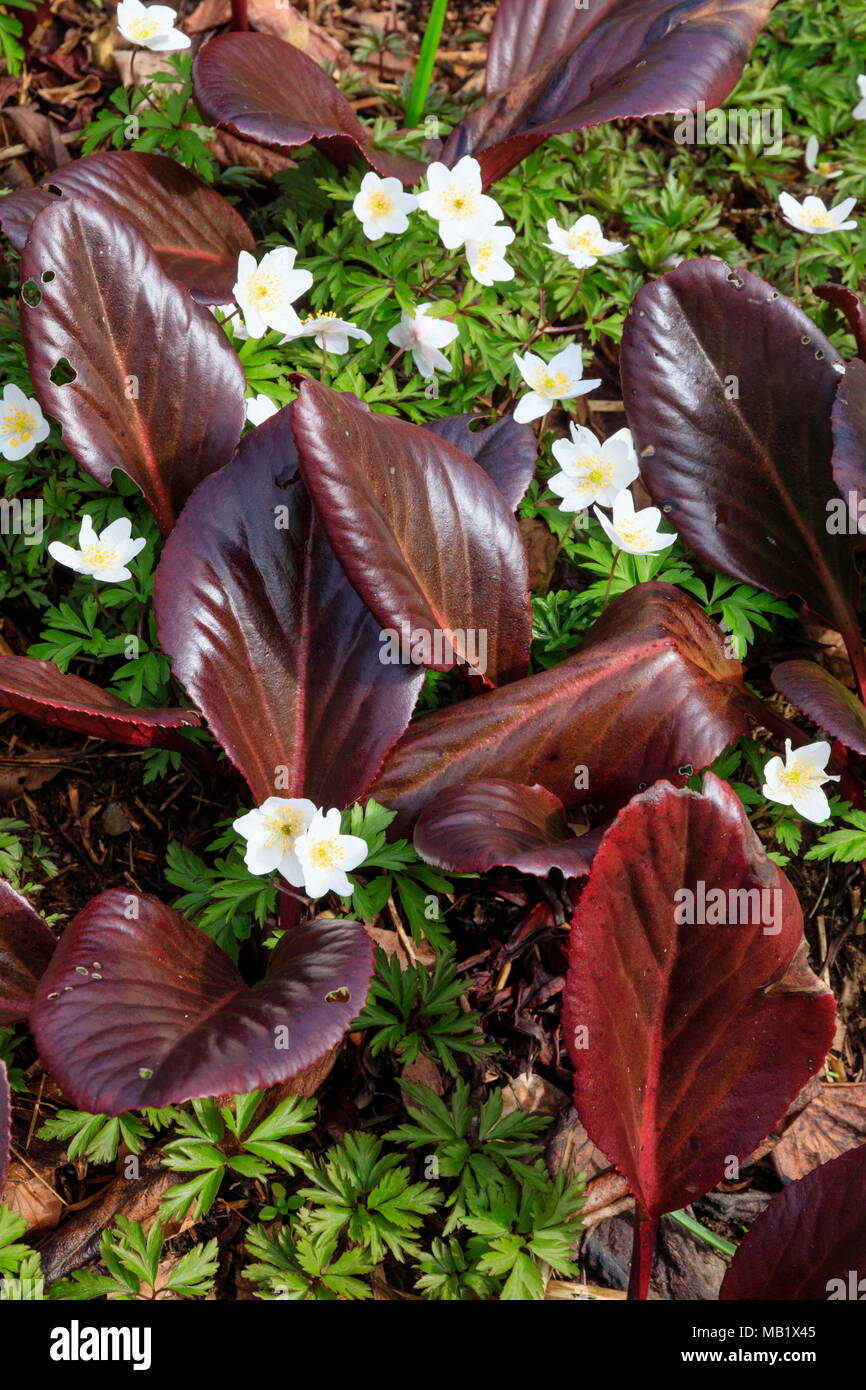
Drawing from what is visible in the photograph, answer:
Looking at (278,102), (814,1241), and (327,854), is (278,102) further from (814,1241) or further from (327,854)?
(814,1241)

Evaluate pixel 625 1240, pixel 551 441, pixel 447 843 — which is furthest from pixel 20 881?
pixel 551 441

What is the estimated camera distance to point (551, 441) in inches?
106

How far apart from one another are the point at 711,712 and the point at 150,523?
4.13 feet

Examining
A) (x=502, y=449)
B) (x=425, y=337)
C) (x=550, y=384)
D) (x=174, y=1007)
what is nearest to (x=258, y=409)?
(x=425, y=337)

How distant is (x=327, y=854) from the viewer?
1.84 m

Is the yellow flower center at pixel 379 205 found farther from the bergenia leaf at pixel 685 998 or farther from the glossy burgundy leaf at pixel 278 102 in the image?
the bergenia leaf at pixel 685 998

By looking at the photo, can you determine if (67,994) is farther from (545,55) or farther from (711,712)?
(545,55)

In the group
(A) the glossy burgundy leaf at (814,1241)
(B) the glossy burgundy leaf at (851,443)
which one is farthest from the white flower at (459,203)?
(A) the glossy burgundy leaf at (814,1241)

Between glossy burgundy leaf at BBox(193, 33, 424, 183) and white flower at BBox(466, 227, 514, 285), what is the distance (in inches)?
13.4

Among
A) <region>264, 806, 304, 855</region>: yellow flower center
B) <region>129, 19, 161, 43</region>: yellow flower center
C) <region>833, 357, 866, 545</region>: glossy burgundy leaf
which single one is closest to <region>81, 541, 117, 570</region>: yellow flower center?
<region>264, 806, 304, 855</region>: yellow flower center

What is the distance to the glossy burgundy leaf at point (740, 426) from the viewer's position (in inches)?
91.3

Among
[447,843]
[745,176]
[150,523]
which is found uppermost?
[745,176]

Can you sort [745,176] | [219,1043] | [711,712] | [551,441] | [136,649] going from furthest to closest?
[745,176] < [551,441] < [136,649] < [711,712] < [219,1043]

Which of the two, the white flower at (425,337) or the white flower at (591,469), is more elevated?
the white flower at (425,337)
